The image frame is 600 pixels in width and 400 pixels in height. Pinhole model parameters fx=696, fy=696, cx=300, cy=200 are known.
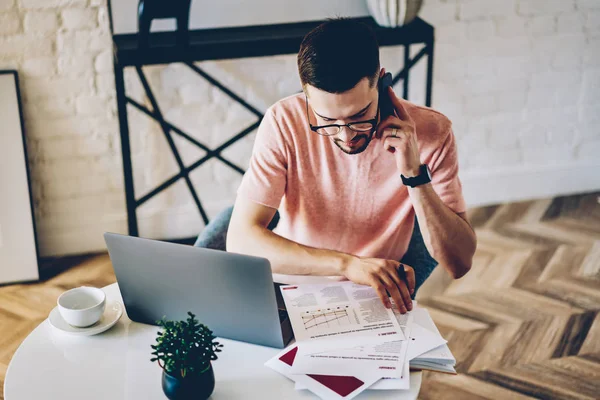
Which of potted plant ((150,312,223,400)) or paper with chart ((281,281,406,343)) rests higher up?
potted plant ((150,312,223,400))

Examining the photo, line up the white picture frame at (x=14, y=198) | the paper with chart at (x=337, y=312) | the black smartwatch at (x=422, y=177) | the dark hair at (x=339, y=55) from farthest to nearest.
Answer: the white picture frame at (x=14, y=198), the black smartwatch at (x=422, y=177), the dark hair at (x=339, y=55), the paper with chart at (x=337, y=312)

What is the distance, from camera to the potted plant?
117 cm

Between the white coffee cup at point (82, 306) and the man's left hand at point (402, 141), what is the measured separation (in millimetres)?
699

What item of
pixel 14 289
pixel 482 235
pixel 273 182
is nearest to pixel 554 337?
pixel 482 235

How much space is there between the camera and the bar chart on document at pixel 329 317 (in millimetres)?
1377

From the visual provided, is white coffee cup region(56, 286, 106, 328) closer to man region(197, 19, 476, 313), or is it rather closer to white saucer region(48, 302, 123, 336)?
white saucer region(48, 302, 123, 336)

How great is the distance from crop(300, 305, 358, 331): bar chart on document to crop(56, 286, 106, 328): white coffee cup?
16.3 inches

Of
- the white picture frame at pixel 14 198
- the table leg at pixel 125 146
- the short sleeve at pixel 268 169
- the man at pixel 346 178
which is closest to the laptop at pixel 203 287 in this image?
the man at pixel 346 178

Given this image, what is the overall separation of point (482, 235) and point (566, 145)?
0.71 meters

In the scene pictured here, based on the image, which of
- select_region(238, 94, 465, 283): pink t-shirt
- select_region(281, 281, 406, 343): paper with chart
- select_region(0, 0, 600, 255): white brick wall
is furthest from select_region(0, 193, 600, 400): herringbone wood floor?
select_region(281, 281, 406, 343): paper with chart

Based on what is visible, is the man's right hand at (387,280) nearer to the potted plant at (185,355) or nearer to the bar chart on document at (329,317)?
the bar chart on document at (329,317)

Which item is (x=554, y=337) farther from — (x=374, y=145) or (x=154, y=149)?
(x=154, y=149)

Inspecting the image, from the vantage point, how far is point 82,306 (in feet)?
4.70

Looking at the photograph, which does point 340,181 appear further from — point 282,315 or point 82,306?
point 82,306
